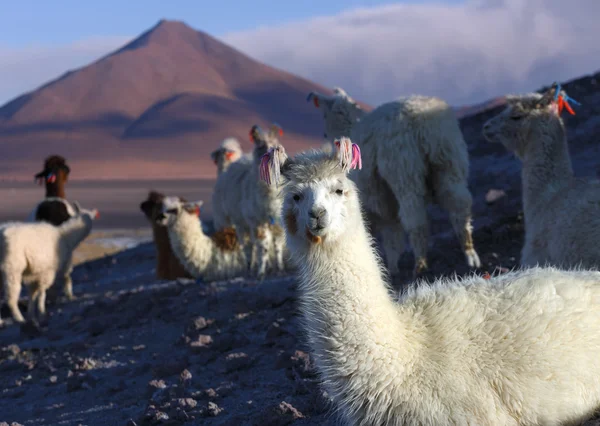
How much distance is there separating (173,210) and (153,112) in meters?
129

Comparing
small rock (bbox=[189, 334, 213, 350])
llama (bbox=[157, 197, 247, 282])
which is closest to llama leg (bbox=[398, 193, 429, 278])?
small rock (bbox=[189, 334, 213, 350])

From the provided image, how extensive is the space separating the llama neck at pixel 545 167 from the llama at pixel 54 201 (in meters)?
8.29

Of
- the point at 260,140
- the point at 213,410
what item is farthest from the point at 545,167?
the point at 260,140

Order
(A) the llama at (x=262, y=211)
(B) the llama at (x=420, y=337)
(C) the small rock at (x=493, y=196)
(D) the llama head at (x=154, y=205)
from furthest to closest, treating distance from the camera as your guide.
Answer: (C) the small rock at (x=493, y=196)
(D) the llama head at (x=154, y=205)
(A) the llama at (x=262, y=211)
(B) the llama at (x=420, y=337)

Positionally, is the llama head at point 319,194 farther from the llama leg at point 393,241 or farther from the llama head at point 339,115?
the llama head at point 339,115

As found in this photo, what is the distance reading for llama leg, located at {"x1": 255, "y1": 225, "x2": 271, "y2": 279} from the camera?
10.5 meters

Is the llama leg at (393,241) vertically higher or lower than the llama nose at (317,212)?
lower

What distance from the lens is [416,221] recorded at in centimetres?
823

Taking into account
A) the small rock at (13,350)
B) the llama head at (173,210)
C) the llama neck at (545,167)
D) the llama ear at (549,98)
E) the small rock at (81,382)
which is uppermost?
the llama ear at (549,98)

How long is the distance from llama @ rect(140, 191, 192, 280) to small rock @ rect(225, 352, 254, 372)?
5568 mm

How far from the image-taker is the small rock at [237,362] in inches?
253

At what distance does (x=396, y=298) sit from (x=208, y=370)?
2.68 metres

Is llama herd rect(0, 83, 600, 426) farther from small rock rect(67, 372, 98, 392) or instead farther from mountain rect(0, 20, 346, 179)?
mountain rect(0, 20, 346, 179)

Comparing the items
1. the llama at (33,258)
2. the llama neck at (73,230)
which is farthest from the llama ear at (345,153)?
the llama neck at (73,230)
